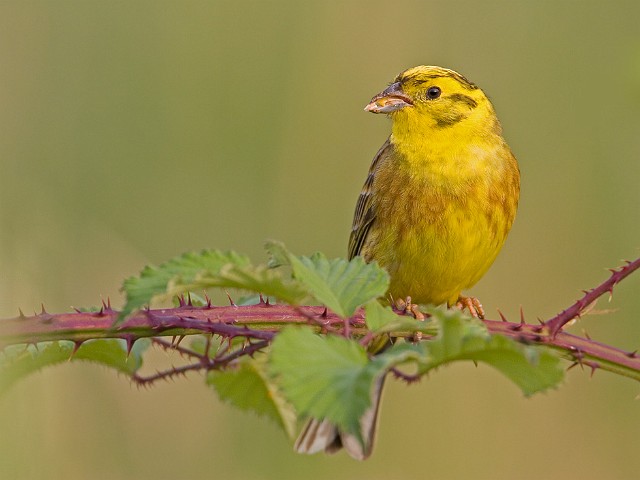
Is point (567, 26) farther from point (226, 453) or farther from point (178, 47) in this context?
point (226, 453)

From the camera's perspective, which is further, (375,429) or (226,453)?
(226,453)

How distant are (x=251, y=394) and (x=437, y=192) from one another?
2.27 m

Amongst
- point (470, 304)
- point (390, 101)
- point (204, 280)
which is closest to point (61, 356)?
point (204, 280)

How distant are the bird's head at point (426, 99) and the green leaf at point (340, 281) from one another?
94.2 inches

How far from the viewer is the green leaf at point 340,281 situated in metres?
1.71

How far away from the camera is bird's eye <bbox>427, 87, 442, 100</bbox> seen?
166 inches

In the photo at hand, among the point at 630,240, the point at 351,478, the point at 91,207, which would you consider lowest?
the point at 351,478

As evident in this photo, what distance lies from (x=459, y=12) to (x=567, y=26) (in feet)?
2.01

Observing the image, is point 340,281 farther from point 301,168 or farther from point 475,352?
point 301,168

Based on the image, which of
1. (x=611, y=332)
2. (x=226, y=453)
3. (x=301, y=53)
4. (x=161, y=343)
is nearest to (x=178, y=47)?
(x=301, y=53)

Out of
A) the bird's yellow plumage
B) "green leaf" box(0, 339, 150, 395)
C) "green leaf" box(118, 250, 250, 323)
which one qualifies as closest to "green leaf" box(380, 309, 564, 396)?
"green leaf" box(118, 250, 250, 323)

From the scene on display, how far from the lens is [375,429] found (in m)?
2.65

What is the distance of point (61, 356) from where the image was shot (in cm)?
193

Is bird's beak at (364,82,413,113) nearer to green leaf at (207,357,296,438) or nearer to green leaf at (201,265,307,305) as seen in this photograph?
green leaf at (207,357,296,438)
